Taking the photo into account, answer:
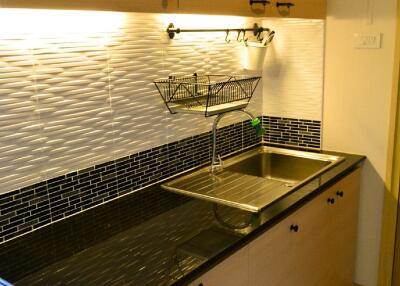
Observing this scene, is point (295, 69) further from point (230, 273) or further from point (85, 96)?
point (230, 273)

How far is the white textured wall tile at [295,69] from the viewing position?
253 centimetres

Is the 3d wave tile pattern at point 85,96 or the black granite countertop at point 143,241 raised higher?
the 3d wave tile pattern at point 85,96

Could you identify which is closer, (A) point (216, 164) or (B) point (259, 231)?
(B) point (259, 231)

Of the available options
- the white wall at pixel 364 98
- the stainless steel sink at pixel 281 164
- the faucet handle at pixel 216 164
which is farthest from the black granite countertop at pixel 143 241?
the white wall at pixel 364 98

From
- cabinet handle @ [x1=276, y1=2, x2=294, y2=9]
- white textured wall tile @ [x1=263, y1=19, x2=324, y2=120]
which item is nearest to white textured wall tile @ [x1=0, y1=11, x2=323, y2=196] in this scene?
cabinet handle @ [x1=276, y1=2, x2=294, y2=9]

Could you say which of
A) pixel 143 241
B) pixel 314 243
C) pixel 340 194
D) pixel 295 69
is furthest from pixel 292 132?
pixel 143 241

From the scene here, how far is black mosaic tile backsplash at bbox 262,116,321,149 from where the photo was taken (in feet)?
8.61

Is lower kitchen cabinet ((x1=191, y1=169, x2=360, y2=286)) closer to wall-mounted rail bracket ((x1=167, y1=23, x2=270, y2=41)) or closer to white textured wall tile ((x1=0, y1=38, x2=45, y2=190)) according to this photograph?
white textured wall tile ((x1=0, y1=38, x2=45, y2=190))

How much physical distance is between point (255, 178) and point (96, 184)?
0.76 m

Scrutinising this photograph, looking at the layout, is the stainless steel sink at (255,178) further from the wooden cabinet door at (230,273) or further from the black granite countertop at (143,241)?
the wooden cabinet door at (230,273)

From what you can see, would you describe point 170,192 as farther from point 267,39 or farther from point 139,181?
point 267,39

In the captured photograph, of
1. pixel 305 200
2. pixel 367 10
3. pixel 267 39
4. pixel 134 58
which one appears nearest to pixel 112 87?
pixel 134 58

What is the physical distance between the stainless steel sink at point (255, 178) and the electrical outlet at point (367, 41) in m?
0.60

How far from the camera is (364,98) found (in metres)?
2.41
